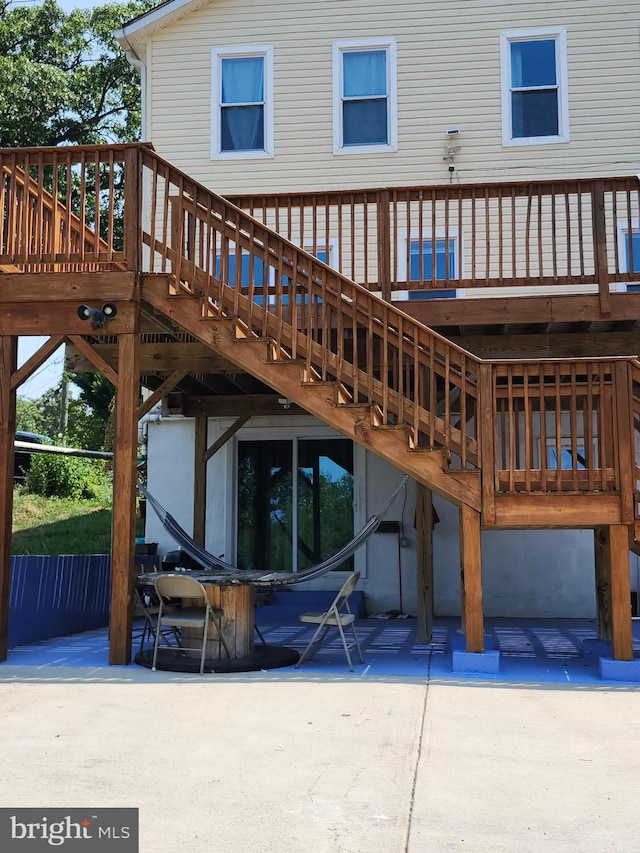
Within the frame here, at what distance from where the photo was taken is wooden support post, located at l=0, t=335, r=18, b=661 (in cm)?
750

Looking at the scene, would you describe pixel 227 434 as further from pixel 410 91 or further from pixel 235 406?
pixel 410 91

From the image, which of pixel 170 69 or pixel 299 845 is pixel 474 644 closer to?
pixel 299 845

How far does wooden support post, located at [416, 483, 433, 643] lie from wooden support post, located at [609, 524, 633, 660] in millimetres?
1988

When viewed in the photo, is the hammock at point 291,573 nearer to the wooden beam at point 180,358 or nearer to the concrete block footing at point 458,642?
the concrete block footing at point 458,642

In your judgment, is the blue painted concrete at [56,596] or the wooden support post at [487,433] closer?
the wooden support post at [487,433]

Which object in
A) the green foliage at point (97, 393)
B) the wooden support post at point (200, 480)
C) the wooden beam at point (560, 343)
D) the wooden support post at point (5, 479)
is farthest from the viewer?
the green foliage at point (97, 393)

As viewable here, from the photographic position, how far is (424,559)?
866cm

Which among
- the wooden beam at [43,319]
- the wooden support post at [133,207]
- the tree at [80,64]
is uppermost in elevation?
the tree at [80,64]

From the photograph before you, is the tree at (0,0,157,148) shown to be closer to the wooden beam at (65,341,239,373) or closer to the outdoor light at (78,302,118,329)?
the wooden beam at (65,341,239,373)

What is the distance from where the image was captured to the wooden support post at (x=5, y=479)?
295 inches

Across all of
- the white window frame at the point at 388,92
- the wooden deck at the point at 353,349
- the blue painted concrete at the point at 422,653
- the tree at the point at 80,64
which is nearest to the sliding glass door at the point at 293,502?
the blue painted concrete at the point at 422,653

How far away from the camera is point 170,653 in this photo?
305 inches

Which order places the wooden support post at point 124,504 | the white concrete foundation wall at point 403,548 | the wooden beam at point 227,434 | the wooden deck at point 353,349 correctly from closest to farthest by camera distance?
the wooden deck at point 353,349 < the wooden support post at point 124,504 < the white concrete foundation wall at point 403,548 < the wooden beam at point 227,434

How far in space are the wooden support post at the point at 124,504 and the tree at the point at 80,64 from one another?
587 inches
